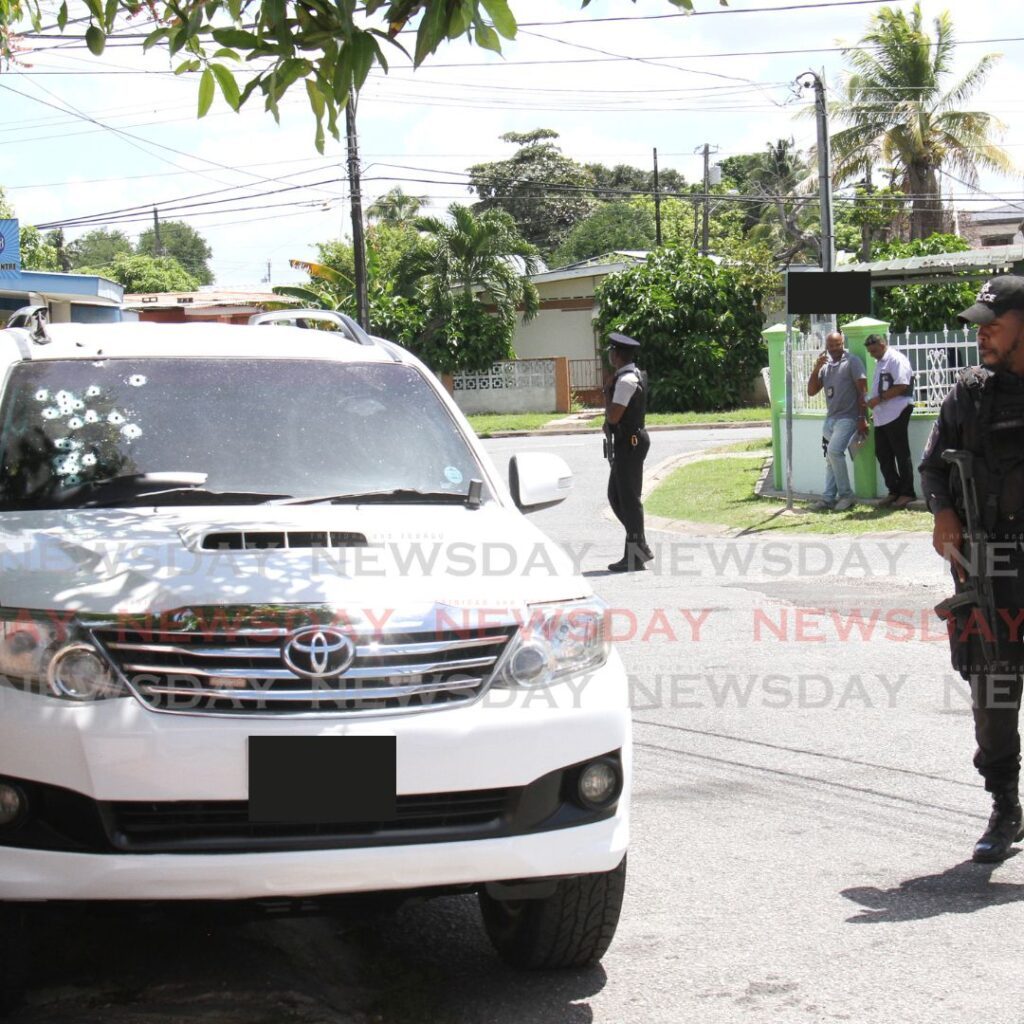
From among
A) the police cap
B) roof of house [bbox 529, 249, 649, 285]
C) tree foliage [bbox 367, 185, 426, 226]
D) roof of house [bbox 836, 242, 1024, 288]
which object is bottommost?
the police cap

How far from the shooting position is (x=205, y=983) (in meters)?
3.95

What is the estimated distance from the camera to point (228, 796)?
338 cm

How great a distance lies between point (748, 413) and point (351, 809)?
107 feet

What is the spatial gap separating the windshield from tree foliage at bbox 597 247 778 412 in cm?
3248

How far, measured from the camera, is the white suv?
133 inches

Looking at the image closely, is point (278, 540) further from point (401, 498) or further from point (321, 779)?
point (321, 779)

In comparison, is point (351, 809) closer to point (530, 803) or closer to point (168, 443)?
point (530, 803)

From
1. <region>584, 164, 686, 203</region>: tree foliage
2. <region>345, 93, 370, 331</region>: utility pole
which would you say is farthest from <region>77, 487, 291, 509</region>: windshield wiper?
<region>584, 164, 686, 203</region>: tree foliage

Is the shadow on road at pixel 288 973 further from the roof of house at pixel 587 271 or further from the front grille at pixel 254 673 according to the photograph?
the roof of house at pixel 587 271

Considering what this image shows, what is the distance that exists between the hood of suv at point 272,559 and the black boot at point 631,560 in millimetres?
8194

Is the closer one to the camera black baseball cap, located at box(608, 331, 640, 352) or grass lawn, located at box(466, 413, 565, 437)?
black baseball cap, located at box(608, 331, 640, 352)

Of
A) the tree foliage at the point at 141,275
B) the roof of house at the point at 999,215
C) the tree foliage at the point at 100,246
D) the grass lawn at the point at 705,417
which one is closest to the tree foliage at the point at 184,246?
the tree foliage at the point at 100,246

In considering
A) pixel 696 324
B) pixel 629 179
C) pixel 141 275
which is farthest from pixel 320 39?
pixel 629 179

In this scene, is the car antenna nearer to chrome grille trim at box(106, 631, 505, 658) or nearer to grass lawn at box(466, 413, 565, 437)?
chrome grille trim at box(106, 631, 505, 658)
